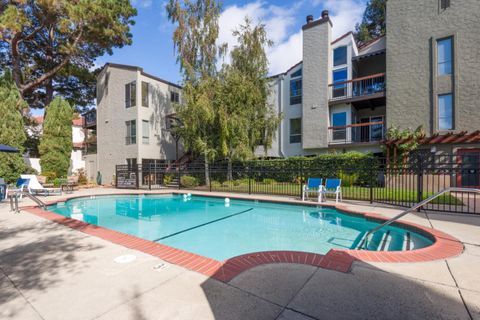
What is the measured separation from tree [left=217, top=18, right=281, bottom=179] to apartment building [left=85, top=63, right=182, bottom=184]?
7.48 meters

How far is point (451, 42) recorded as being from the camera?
1371 cm

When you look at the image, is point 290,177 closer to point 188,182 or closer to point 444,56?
point 188,182

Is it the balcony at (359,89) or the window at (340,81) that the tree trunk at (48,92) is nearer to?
the balcony at (359,89)

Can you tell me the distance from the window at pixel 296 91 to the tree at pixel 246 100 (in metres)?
2.99

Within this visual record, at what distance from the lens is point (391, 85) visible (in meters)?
15.3

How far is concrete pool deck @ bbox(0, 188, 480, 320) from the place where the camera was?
232 cm

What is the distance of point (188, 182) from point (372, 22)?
32.3 metres

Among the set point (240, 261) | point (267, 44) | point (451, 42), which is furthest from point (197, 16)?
point (240, 261)

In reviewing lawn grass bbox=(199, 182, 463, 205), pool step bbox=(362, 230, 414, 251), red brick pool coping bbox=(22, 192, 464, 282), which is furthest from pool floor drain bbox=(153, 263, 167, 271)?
lawn grass bbox=(199, 182, 463, 205)

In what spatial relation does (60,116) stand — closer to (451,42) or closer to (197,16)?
(197,16)

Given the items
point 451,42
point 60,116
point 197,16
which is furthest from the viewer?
point 60,116

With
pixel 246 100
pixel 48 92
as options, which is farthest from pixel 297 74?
pixel 48 92

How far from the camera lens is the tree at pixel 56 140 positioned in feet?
60.8

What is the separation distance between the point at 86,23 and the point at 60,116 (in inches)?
301
